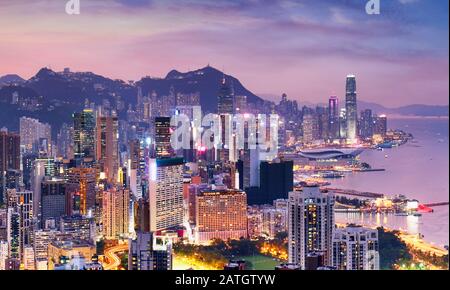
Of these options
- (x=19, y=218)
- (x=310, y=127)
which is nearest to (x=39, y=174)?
(x=19, y=218)

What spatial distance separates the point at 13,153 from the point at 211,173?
138cm

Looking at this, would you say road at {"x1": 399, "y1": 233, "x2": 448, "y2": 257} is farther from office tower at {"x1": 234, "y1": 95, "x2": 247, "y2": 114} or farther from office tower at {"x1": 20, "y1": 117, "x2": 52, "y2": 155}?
office tower at {"x1": 20, "y1": 117, "x2": 52, "y2": 155}

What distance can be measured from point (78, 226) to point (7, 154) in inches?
29.8

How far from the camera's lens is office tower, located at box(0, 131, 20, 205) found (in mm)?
4468

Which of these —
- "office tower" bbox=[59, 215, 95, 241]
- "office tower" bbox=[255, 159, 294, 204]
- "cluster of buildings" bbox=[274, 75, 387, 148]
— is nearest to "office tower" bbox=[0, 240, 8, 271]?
"office tower" bbox=[59, 215, 95, 241]

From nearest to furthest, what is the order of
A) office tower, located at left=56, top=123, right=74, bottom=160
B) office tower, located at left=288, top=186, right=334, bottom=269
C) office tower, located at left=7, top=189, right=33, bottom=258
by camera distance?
office tower, located at left=288, top=186, right=334, bottom=269 → office tower, located at left=7, top=189, right=33, bottom=258 → office tower, located at left=56, top=123, right=74, bottom=160

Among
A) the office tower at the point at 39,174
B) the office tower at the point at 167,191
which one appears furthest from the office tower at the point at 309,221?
the office tower at the point at 39,174

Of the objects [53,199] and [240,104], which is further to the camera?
[53,199]

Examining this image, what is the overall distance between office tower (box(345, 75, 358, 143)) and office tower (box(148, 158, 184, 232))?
1218mm

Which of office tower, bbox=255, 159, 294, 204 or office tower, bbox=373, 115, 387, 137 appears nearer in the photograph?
office tower, bbox=373, 115, 387, 137

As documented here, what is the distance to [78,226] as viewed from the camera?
14.7ft

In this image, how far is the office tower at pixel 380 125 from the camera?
371 cm

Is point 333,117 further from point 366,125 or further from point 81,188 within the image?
point 81,188
